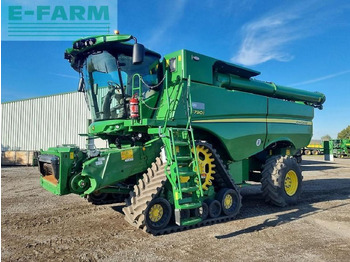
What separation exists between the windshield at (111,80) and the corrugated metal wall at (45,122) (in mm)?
16265

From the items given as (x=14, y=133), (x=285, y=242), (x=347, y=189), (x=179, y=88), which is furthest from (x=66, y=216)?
(x=14, y=133)

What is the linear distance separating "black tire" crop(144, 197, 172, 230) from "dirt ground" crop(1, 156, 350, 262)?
0.71 feet

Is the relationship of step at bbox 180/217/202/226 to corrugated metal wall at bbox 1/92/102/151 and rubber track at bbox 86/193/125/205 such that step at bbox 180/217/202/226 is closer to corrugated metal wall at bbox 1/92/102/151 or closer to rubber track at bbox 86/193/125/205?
rubber track at bbox 86/193/125/205

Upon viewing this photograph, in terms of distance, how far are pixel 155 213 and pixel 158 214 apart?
0.23 ft

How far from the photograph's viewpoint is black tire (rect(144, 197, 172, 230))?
4464mm

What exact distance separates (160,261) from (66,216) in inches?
115

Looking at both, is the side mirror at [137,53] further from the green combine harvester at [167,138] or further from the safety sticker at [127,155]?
the safety sticker at [127,155]

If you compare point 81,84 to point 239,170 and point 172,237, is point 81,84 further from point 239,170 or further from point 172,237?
point 239,170

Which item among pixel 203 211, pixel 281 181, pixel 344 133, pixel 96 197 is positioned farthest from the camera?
pixel 344 133

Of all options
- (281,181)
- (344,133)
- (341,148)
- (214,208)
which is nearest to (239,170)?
(281,181)

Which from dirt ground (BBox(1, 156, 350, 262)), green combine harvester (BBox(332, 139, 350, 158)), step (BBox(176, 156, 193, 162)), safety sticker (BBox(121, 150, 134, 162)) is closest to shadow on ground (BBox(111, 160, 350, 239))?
dirt ground (BBox(1, 156, 350, 262))

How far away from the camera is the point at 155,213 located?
4.58 metres

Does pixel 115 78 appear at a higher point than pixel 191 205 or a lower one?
higher

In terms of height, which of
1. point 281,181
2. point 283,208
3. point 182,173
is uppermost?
→ point 182,173
